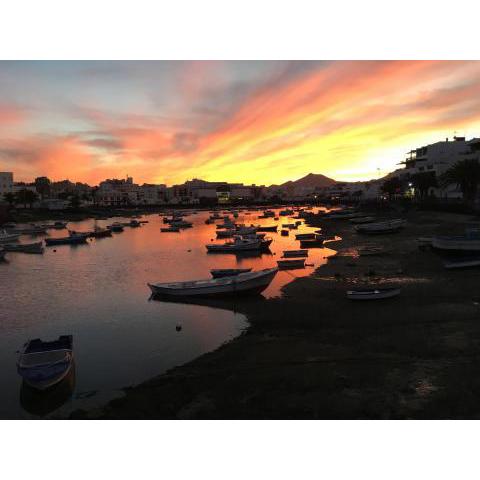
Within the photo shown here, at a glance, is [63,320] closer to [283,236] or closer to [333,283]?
[333,283]

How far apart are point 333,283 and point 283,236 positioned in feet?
146

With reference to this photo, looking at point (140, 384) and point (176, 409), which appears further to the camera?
point (140, 384)

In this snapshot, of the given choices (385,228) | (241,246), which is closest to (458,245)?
(241,246)

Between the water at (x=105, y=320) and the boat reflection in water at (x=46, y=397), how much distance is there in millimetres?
35

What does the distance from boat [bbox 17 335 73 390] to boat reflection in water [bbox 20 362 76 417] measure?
365 millimetres

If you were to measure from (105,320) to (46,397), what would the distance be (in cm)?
1034

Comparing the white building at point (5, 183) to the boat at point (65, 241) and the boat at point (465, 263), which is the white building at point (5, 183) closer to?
the boat at point (65, 241)

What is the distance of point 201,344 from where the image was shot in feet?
66.4

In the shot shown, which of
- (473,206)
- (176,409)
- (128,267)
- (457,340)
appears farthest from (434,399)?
(473,206)

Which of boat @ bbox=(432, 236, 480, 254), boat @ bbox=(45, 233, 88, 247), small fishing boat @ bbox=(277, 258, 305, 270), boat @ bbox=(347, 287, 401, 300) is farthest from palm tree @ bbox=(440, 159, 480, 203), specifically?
boat @ bbox=(45, 233, 88, 247)

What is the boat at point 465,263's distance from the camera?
31769mm

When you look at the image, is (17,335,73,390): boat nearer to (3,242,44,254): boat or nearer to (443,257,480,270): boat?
(443,257,480,270): boat

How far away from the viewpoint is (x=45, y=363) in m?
15.7

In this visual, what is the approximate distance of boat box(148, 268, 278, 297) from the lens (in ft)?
93.1
